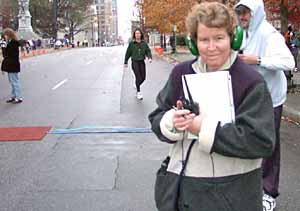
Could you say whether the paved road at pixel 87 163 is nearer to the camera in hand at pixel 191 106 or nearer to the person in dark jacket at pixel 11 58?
the person in dark jacket at pixel 11 58

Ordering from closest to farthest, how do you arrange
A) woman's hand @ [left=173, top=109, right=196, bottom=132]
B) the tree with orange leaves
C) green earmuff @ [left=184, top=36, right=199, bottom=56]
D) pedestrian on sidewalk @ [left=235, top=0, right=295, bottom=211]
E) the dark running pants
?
woman's hand @ [left=173, top=109, right=196, bottom=132]
green earmuff @ [left=184, top=36, right=199, bottom=56]
pedestrian on sidewalk @ [left=235, top=0, right=295, bottom=211]
the dark running pants
the tree with orange leaves

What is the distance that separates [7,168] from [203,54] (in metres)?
4.53

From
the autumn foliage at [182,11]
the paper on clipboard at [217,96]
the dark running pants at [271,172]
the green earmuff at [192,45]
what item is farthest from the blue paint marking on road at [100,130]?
the paper on clipboard at [217,96]

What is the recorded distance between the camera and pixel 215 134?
2.11 metres

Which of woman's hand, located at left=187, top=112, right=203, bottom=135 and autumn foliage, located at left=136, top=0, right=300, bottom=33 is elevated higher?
autumn foliage, located at left=136, top=0, right=300, bottom=33

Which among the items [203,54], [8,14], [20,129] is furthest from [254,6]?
[8,14]

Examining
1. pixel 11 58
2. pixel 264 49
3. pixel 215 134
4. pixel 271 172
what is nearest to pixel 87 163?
pixel 271 172

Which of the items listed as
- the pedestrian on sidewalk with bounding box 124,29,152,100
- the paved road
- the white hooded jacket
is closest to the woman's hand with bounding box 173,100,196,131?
the white hooded jacket

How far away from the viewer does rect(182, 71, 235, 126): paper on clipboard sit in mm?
2146

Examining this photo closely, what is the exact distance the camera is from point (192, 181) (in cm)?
226

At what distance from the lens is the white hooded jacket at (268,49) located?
376 centimetres

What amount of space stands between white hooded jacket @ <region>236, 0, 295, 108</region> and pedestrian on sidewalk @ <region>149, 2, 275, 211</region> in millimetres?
1603

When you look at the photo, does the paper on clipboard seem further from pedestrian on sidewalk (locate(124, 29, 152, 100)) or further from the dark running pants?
pedestrian on sidewalk (locate(124, 29, 152, 100))

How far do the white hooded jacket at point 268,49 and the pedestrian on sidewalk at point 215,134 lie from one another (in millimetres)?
1603
